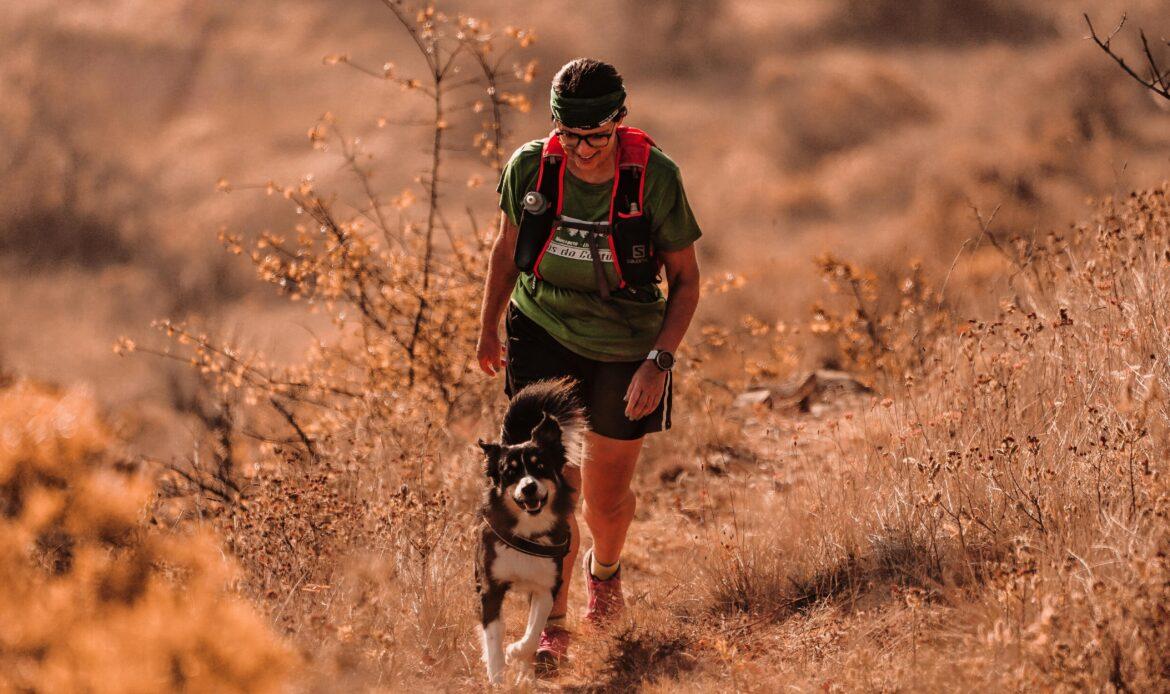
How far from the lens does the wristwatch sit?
386cm

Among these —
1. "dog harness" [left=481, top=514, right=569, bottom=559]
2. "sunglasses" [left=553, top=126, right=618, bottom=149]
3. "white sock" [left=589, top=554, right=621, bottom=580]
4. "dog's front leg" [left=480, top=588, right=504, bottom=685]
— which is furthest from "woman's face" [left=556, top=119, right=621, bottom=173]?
"white sock" [left=589, top=554, right=621, bottom=580]

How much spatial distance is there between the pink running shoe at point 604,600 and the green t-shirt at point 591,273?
1.07 m

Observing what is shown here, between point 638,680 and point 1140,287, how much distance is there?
277 centimetres

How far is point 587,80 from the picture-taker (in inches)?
141

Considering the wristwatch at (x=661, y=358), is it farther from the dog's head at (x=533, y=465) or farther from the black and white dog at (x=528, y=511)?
the dog's head at (x=533, y=465)

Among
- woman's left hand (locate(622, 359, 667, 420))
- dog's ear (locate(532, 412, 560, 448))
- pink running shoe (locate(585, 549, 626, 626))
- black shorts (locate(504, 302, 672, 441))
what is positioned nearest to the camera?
dog's ear (locate(532, 412, 560, 448))

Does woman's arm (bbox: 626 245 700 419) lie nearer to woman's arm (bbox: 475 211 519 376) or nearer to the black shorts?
the black shorts

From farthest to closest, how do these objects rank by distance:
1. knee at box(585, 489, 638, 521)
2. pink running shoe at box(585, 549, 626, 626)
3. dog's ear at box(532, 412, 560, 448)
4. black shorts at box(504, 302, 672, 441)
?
pink running shoe at box(585, 549, 626, 626), knee at box(585, 489, 638, 521), black shorts at box(504, 302, 672, 441), dog's ear at box(532, 412, 560, 448)

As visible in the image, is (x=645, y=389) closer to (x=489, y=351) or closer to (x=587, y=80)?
(x=489, y=351)

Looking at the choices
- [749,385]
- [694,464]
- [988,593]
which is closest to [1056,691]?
[988,593]

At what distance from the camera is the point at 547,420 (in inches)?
147

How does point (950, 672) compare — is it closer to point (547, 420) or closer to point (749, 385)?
point (547, 420)

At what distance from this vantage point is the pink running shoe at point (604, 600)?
14.8 ft

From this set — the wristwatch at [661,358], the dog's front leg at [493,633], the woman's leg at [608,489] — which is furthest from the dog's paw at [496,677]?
the wristwatch at [661,358]
